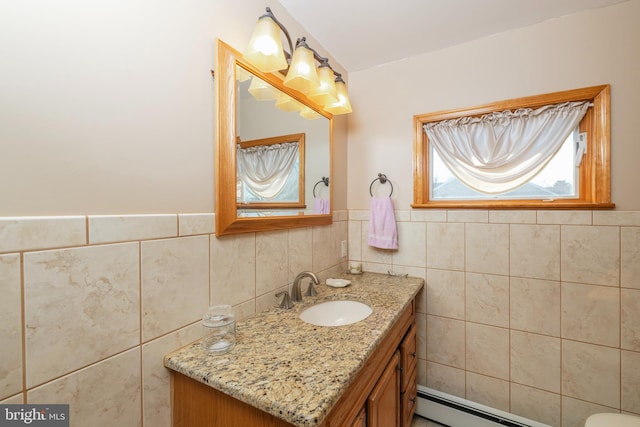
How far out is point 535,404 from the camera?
1.46 meters

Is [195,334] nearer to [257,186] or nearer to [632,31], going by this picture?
[257,186]

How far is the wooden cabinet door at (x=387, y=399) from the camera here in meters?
0.92

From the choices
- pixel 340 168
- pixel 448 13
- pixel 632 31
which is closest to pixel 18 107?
pixel 340 168

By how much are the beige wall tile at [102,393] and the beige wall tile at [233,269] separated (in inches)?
11.6

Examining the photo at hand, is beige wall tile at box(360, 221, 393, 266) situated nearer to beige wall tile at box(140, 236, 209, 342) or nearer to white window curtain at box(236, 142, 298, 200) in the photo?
white window curtain at box(236, 142, 298, 200)

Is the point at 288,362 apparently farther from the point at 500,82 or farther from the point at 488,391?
the point at 500,82

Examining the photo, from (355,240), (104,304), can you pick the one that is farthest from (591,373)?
(104,304)

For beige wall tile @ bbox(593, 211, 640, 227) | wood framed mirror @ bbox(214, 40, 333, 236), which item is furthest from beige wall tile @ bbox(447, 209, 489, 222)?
wood framed mirror @ bbox(214, 40, 333, 236)

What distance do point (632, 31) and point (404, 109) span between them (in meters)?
1.08

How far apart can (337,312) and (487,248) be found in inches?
38.4

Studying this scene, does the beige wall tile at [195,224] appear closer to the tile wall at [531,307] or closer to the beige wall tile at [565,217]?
the tile wall at [531,307]

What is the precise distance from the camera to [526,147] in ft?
4.85

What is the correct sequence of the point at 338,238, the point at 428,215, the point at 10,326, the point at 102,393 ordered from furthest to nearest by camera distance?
1. the point at 338,238
2. the point at 428,215
3. the point at 102,393
4. the point at 10,326

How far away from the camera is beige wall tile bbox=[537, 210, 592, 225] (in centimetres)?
134
